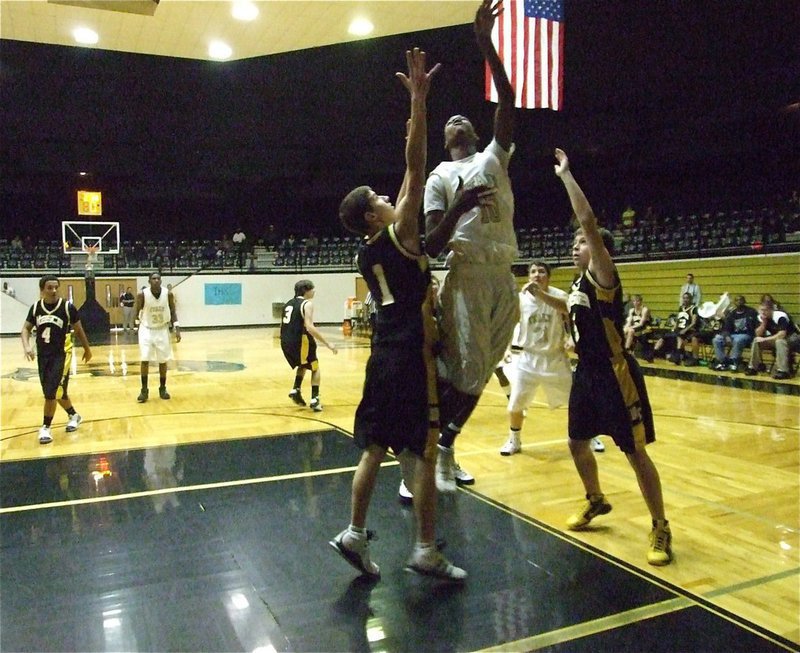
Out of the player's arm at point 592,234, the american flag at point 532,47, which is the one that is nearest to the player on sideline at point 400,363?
the player's arm at point 592,234

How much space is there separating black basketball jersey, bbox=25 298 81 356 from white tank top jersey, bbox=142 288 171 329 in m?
2.32

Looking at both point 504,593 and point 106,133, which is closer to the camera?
point 504,593

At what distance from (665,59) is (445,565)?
17.4 meters

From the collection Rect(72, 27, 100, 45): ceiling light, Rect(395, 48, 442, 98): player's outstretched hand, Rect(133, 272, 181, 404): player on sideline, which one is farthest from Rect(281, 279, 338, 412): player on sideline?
Rect(395, 48, 442, 98): player's outstretched hand

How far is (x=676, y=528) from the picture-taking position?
12.4 ft

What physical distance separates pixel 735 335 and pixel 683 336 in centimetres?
117

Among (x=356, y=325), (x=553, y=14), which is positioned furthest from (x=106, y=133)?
(x=553, y=14)

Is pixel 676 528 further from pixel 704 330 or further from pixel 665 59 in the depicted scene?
pixel 665 59

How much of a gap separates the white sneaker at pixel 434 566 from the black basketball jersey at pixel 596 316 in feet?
4.28

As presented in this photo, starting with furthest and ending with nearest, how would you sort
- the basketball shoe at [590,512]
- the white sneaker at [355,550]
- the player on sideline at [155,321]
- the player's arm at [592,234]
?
the player on sideline at [155,321]
the basketball shoe at [590,512]
the player's arm at [592,234]
the white sneaker at [355,550]

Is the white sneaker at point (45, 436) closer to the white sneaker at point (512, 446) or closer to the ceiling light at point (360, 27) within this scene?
the white sneaker at point (512, 446)

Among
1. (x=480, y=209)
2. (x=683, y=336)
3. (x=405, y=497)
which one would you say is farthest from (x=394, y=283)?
(x=683, y=336)

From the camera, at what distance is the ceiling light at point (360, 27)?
30.1 ft

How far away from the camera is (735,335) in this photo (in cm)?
1073
